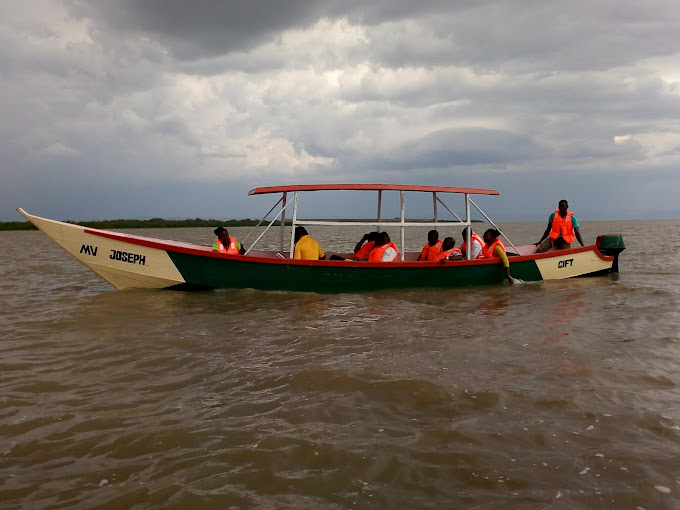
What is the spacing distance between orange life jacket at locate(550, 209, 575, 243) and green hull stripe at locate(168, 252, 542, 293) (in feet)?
12.4

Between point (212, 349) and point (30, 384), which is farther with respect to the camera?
point (212, 349)

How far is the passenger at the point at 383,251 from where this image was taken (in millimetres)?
9961

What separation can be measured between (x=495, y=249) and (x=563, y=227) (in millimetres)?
2665

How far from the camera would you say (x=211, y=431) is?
11.8 ft

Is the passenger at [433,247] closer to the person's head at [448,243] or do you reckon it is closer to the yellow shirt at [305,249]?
the person's head at [448,243]

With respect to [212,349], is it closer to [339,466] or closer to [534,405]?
[339,466]

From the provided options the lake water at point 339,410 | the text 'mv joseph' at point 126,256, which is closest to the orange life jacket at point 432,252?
the lake water at point 339,410

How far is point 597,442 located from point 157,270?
7786 mm

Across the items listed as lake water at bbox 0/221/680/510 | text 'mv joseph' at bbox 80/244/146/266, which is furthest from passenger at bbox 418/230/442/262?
text 'mv joseph' at bbox 80/244/146/266

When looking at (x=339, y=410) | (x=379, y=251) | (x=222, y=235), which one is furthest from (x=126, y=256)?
(x=339, y=410)

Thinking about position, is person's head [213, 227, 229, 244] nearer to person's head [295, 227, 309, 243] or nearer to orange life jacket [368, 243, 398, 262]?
person's head [295, 227, 309, 243]

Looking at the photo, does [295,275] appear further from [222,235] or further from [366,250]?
[366,250]

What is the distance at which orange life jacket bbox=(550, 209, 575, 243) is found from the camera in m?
11.9

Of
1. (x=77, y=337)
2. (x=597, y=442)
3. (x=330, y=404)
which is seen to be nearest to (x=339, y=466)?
(x=330, y=404)
